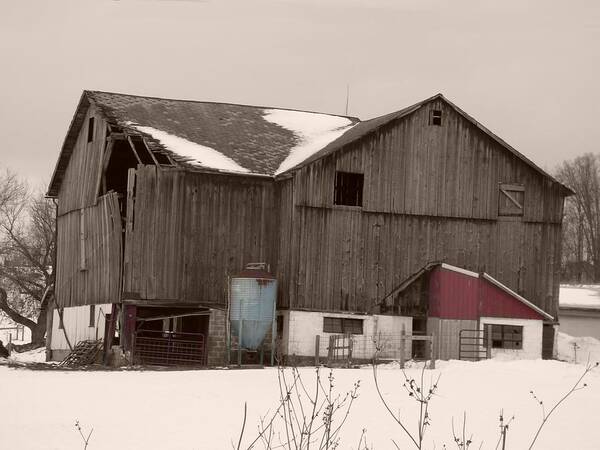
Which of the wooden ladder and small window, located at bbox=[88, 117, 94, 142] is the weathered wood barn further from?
the wooden ladder

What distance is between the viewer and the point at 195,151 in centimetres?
3781

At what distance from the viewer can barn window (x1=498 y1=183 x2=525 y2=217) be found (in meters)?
39.2

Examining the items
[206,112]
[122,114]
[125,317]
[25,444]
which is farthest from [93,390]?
[206,112]

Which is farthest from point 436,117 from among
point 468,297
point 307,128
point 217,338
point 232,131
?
point 217,338

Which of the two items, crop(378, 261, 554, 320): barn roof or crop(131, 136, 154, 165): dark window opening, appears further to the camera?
crop(131, 136, 154, 165): dark window opening

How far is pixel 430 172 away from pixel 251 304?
7462 millimetres

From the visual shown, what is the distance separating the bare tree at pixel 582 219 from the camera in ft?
302

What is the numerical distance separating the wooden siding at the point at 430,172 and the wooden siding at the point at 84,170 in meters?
7.46

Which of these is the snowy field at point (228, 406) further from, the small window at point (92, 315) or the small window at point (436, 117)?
the small window at point (436, 117)

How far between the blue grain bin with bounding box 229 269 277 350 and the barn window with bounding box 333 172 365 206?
11.7 feet

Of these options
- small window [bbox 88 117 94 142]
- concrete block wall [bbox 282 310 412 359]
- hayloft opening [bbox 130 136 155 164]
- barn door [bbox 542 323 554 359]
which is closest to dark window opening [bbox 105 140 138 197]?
hayloft opening [bbox 130 136 155 164]

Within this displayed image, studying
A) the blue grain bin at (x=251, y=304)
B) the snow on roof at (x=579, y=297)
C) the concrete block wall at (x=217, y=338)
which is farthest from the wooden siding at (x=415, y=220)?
the snow on roof at (x=579, y=297)

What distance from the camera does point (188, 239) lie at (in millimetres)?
36906

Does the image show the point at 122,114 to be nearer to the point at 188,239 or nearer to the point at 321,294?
the point at 188,239
